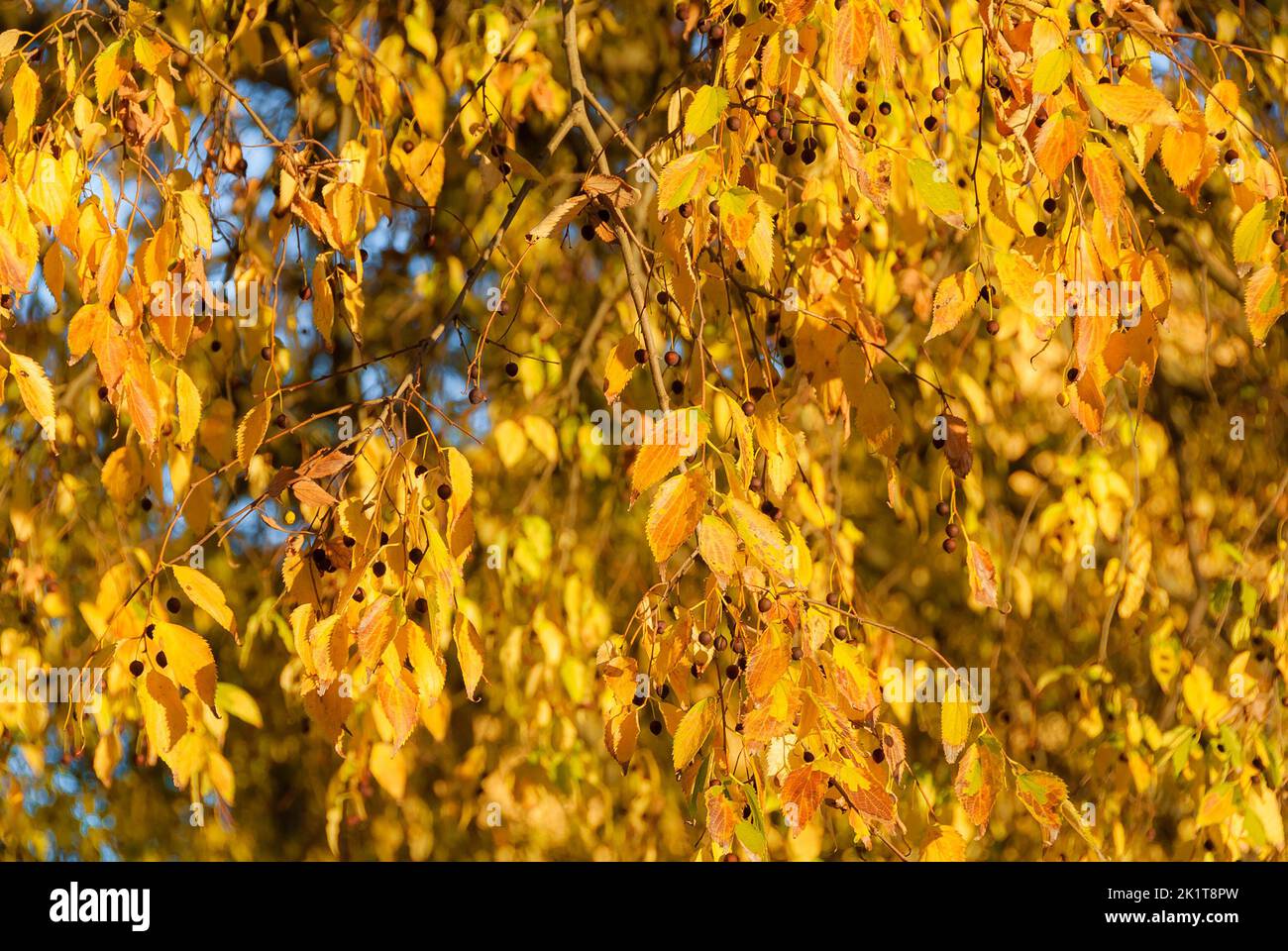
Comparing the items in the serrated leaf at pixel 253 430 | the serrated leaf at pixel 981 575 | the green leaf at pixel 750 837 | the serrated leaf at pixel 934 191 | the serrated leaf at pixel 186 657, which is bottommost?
the green leaf at pixel 750 837

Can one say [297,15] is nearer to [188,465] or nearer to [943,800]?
[188,465]

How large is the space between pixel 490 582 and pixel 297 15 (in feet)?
3.27

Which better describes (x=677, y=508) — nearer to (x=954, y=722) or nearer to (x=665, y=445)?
(x=665, y=445)

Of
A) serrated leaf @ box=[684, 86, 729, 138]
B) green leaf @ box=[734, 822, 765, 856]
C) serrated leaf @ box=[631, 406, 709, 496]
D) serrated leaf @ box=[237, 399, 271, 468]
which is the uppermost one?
serrated leaf @ box=[684, 86, 729, 138]

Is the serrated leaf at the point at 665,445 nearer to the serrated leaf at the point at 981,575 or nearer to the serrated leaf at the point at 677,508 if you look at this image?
the serrated leaf at the point at 677,508

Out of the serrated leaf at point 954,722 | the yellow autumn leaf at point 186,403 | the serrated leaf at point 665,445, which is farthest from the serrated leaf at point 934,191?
the yellow autumn leaf at point 186,403

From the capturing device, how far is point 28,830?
2.20m

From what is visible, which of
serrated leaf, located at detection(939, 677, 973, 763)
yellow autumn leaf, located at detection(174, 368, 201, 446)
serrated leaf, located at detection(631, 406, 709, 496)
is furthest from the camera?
yellow autumn leaf, located at detection(174, 368, 201, 446)

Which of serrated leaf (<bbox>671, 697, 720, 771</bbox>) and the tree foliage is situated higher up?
the tree foliage

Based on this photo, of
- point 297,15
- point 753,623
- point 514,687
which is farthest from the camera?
point 297,15

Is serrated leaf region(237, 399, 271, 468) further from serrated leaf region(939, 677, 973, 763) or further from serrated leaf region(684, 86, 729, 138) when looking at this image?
serrated leaf region(939, 677, 973, 763)

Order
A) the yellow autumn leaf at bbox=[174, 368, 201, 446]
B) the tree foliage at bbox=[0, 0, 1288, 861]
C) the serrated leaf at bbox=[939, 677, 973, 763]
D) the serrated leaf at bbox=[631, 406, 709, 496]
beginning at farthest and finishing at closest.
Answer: the tree foliage at bbox=[0, 0, 1288, 861], the yellow autumn leaf at bbox=[174, 368, 201, 446], the serrated leaf at bbox=[939, 677, 973, 763], the serrated leaf at bbox=[631, 406, 709, 496]

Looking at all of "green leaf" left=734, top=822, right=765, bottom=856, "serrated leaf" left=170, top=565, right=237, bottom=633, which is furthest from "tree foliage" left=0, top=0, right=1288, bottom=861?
"green leaf" left=734, top=822, right=765, bottom=856

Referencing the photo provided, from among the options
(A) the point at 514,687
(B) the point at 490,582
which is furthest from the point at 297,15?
(A) the point at 514,687
